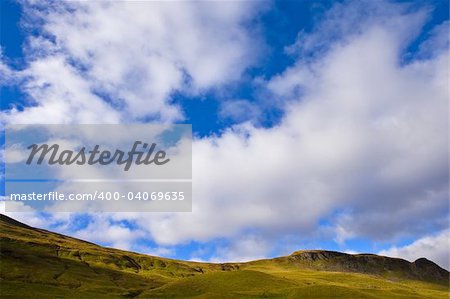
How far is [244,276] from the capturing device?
14562cm

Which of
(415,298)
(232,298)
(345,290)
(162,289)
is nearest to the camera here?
(232,298)

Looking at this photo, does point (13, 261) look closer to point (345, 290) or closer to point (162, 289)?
point (162, 289)

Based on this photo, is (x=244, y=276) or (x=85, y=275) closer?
(x=244, y=276)

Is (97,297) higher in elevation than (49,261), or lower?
lower

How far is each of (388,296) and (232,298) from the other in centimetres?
4888

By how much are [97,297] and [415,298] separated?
3821 inches

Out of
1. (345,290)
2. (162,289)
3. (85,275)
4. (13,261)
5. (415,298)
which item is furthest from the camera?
(85,275)

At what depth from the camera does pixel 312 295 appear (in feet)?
370

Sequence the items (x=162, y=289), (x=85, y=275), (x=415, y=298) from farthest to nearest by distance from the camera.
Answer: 1. (x=85, y=275)
2. (x=162, y=289)
3. (x=415, y=298)

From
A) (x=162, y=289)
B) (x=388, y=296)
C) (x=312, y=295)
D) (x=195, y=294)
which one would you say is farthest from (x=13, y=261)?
(x=388, y=296)

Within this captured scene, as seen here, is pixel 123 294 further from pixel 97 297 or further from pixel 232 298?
pixel 232 298

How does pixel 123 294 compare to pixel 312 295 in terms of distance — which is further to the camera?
pixel 123 294

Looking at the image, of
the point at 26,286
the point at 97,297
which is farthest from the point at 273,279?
the point at 26,286

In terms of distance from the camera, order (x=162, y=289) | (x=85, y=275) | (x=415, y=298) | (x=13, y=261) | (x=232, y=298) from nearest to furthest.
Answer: (x=232, y=298) < (x=415, y=298) < (x=162, y=289) < (x=13, y=261) < (x=85, y=275)
